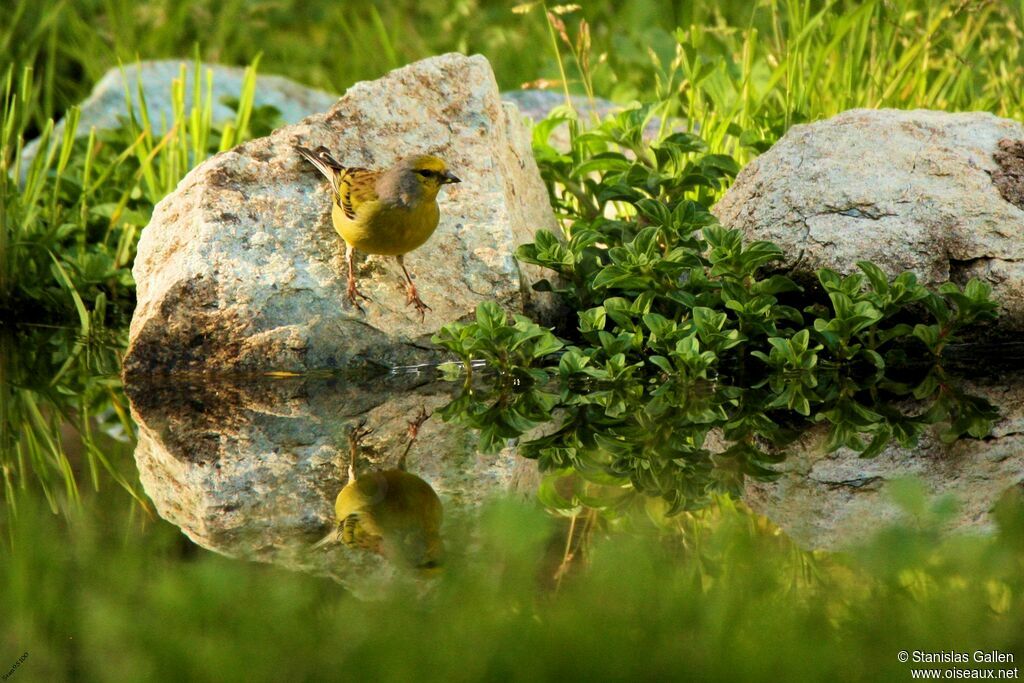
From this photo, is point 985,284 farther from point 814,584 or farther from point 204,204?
point 204,204

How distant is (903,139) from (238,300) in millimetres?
2968

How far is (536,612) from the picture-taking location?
231cm

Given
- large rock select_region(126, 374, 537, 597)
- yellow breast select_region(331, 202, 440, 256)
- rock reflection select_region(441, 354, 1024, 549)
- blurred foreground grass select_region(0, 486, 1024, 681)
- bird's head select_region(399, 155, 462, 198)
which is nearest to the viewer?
blurred foreground grass select_region(0, 486, 1024, 681)

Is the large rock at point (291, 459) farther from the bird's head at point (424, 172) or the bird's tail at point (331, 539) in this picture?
the bird's head at point (424, 172)

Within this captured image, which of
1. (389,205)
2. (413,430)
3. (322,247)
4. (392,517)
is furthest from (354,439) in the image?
(322,247)

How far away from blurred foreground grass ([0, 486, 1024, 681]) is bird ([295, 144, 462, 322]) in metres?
A: 2.03

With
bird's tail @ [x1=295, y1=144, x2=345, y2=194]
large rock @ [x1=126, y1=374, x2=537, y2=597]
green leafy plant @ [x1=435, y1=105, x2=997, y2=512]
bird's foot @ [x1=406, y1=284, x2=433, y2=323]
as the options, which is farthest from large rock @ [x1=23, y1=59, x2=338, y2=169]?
green leafy plant @ [x1=435, y1=105, x2=997, y2=512]

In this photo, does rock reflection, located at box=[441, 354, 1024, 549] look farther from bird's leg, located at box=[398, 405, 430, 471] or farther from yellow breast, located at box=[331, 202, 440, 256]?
yellow breast, located at box=[331, 202, 440, 256]

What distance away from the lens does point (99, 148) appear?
746cm

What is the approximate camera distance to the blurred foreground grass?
2.02 m

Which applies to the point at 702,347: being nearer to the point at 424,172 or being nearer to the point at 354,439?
the point at 424,172

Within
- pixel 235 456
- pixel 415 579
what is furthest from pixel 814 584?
pixel 235 456

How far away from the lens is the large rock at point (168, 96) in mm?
8156

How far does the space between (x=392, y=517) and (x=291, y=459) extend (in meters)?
0.81
